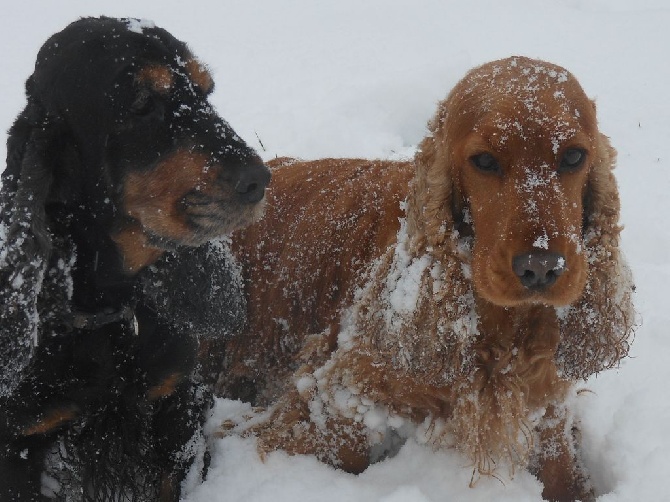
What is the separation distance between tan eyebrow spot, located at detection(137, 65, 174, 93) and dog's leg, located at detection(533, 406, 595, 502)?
5.70 ft

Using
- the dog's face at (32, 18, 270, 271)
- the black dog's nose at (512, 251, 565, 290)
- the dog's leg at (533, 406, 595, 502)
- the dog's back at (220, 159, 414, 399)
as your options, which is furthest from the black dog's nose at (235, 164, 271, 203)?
the dog's leg at (533, 406, 595, 502)

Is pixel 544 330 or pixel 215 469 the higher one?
pixel 544 330

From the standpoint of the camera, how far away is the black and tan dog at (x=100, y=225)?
7.15ft

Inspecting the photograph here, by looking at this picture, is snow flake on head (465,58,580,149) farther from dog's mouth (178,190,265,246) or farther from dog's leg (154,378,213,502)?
dog's leg (154,378,213,502)

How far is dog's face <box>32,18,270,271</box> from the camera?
85.4 inches

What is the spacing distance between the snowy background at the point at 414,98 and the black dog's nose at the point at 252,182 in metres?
1.01

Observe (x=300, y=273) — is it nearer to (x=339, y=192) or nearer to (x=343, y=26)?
(x=339, y=192)

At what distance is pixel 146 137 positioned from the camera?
218 cm

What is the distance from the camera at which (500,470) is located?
8.80 ft

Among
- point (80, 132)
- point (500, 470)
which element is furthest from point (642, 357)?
point (80, 132)

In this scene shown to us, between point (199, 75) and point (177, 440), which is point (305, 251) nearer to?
point (177, 440)

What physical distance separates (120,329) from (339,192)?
1279 mm

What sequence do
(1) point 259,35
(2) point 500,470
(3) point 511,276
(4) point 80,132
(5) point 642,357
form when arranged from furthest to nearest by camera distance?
(1) point 259,35 → (5) point 642,357 → (2) point 500,470 → (4) point 80,132 → (3) point 511,276

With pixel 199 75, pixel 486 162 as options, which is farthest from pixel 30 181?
pixel 486 162
